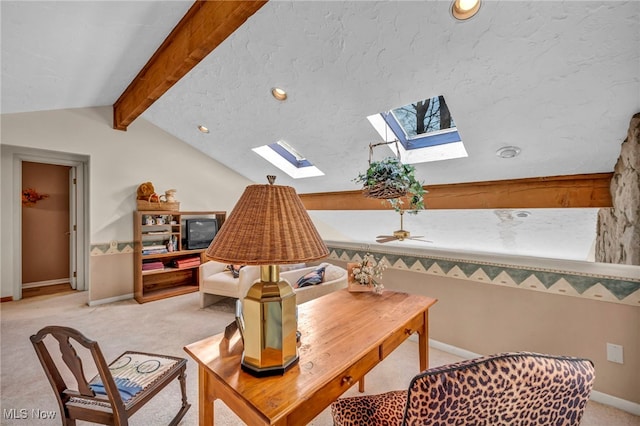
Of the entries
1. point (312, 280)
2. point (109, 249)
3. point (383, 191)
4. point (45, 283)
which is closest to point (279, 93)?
point (383, 191)

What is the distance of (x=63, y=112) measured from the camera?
134 inches

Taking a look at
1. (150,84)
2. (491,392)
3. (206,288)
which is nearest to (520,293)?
(491,392)

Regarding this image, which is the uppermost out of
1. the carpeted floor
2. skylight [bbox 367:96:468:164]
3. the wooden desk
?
skylight [bbox 367:96:468:164]

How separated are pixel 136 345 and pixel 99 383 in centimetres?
142

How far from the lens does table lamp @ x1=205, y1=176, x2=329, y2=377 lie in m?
0.85

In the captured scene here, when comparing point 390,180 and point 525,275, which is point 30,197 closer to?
point 390,180

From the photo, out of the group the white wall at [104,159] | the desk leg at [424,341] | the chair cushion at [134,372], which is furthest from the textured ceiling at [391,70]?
the chair cushion at [134,372]

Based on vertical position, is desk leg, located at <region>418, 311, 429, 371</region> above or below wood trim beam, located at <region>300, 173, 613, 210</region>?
below

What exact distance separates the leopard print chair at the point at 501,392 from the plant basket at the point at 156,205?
13.7ft

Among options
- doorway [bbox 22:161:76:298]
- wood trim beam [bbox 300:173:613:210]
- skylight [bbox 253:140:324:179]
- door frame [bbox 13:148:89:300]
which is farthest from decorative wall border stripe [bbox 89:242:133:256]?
wood trim beam [bbox 300:173:613:210]

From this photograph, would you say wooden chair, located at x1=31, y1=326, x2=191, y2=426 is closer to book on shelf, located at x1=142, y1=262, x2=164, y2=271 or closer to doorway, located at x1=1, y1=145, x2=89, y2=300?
book on shelf, located at x1=142, y1=262, x2=164, y2=271

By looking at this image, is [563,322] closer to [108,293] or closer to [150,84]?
[150,84]

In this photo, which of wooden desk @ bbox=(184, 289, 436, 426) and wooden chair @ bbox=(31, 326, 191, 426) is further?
wooden chair @ bbox=(31, 326, 191, 426)

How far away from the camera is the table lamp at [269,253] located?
85cm
